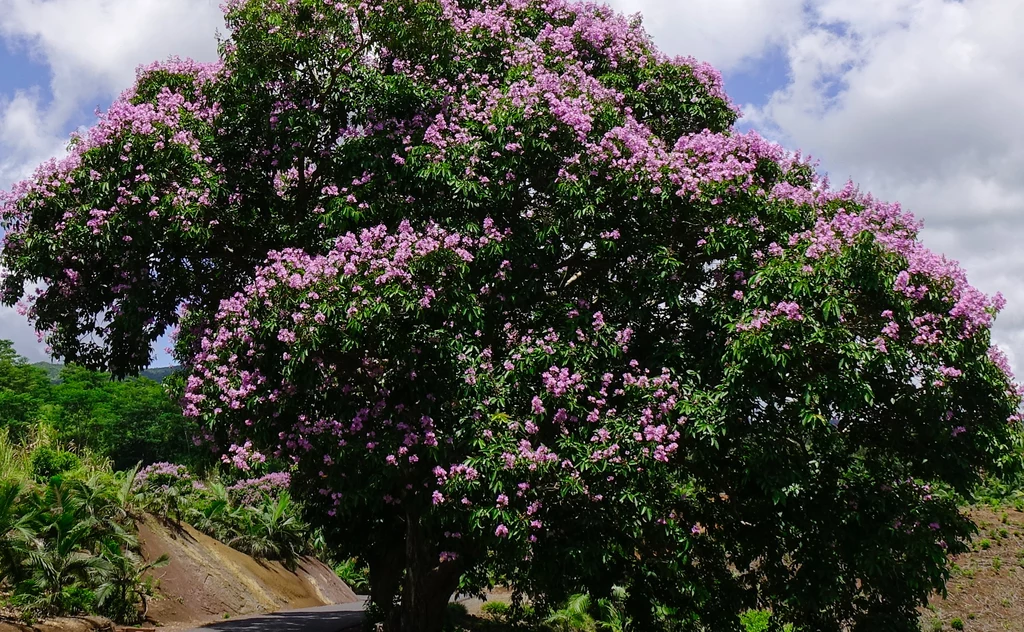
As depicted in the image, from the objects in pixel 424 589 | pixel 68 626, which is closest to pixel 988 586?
pixel 424 589

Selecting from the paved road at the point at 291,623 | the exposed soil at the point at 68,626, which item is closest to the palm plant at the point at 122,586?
the exposed soil at the point at 68,626

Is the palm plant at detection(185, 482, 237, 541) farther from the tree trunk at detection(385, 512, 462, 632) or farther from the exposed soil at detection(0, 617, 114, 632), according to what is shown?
the tree trunk at detection(385, 512, 462, 632)

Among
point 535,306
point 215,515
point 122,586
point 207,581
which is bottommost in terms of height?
point 122,586

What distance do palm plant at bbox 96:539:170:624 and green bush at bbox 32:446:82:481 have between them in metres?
8.90

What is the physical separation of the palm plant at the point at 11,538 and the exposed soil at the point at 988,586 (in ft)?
55.9

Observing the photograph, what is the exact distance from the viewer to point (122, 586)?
15.2m

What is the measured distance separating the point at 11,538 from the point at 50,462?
12.7 m

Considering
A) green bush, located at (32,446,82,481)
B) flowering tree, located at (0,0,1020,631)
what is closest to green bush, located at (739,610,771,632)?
flowering tree, located at (0,0,1020,631)

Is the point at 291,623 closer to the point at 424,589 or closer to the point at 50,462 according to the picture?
the point at 424,589

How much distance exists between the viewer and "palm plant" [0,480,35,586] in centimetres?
1295

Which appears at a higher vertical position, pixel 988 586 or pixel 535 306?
pixel 535 306

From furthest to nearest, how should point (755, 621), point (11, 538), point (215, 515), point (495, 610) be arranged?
point (215, 515) → point (495, 610) → point (755, 621) → point (11, 538)

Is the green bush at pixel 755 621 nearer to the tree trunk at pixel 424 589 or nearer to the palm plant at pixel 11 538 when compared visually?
the tree trunk at pixel 424 589

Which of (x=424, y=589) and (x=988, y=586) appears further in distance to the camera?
(x=988, y=586)
